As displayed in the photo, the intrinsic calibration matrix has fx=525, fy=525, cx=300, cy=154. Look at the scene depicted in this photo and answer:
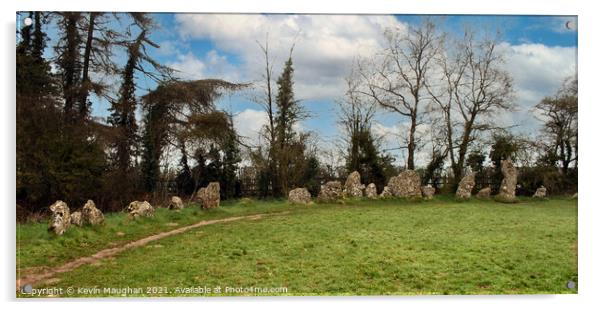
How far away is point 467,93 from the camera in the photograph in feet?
25.5

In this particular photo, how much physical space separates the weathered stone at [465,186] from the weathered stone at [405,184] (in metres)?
0.68

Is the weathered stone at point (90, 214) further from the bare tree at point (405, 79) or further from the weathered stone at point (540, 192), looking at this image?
the weathered stone at point (540, 192)

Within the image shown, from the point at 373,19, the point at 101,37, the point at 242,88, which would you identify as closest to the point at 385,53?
the point at 373,19

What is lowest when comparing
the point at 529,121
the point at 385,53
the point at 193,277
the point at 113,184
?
the point at 193,277

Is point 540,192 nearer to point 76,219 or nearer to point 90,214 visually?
point 90,214

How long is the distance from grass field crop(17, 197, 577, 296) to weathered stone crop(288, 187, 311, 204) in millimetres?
124

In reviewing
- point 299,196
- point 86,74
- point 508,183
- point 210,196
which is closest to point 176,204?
point 210,196

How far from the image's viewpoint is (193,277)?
643cm

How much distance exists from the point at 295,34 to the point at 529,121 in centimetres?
359

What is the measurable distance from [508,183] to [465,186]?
25.4 inches

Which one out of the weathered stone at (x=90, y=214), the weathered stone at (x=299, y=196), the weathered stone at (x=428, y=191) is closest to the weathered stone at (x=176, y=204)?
the weathered stone at (x=90, y=214)

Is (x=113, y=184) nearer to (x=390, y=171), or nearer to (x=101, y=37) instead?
(x=101, y=37)

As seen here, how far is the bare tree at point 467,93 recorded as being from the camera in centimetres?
Result: 758

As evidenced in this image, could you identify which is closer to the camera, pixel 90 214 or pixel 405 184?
pixel 90 214
